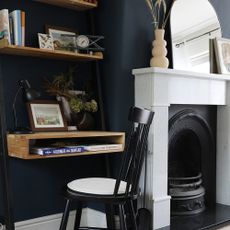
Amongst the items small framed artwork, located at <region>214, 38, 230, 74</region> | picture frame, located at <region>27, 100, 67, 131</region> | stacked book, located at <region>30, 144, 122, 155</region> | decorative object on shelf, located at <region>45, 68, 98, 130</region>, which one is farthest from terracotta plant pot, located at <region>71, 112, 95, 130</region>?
small framed artwork, located at <region>214, 38, 230, 74</region>

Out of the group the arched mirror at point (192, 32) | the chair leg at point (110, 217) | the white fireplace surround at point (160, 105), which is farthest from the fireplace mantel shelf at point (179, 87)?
the chair leg at point (110, 217)

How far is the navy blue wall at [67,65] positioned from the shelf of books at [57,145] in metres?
0.18

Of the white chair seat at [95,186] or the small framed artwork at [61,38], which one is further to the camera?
the small framed artwork at [61,38]

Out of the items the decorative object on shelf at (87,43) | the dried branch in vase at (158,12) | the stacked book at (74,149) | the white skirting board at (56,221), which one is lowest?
the white skirting board at (56,221)

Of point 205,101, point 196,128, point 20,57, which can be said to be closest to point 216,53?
point 205,101

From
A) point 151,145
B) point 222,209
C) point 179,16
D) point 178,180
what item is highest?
point 179,16

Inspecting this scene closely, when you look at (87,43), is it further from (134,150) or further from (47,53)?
(134,150)

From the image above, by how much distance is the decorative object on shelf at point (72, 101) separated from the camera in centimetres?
247

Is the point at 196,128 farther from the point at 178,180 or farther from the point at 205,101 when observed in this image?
the point at 178,180

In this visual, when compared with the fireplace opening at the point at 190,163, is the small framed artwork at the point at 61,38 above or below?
above

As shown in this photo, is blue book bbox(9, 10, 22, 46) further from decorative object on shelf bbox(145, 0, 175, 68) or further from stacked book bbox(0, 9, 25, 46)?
decorative object on shelf bbox(145, 0, 175, 68)

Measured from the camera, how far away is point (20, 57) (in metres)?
2.37

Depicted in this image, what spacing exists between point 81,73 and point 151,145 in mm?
756

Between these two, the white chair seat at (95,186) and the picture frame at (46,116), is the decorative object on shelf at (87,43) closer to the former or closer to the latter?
the picture frame at (46,116)
